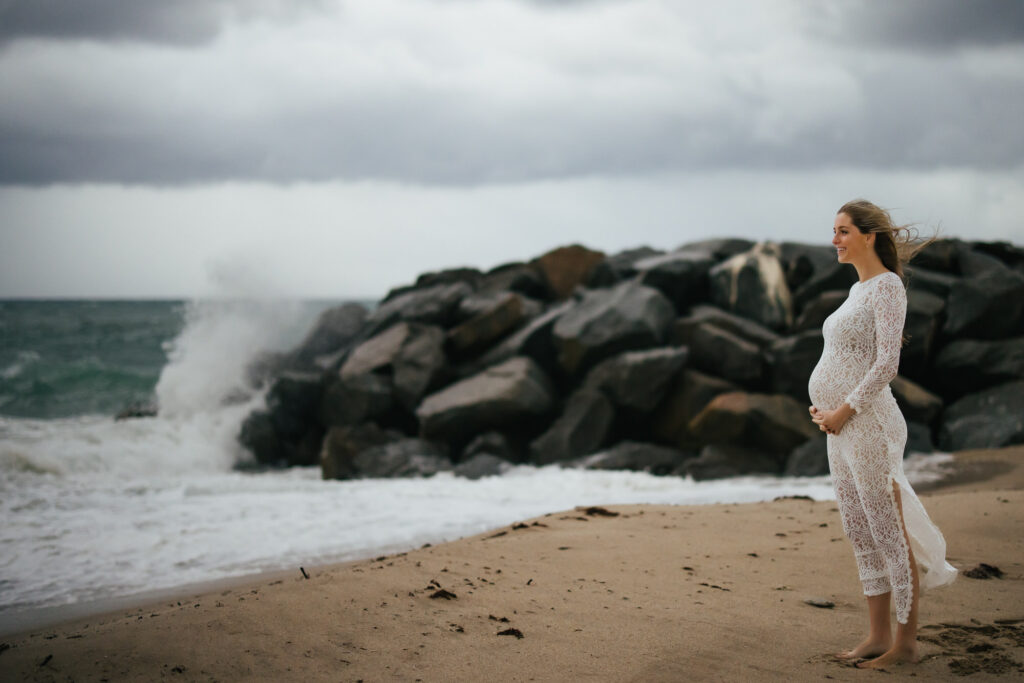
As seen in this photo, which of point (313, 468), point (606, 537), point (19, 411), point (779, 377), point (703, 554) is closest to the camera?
point (703, 554)

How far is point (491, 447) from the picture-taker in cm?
1074

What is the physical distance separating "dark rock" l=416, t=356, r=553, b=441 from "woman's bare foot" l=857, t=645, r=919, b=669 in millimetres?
7996

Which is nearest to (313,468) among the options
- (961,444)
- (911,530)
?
(961,444)

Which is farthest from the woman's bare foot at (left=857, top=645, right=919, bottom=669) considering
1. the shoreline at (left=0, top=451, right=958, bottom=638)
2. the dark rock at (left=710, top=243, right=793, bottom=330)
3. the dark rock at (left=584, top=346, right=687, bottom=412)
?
the dark rock at (left=710, top=243, right=793, bottom=330)

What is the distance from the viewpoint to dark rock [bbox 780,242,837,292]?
43.2 ft

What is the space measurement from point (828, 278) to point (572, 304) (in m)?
4.06

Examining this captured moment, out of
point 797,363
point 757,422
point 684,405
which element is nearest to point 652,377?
point 684,405

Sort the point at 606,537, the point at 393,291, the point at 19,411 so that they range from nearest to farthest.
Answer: the point at 606,537 → the point at 393,291 → the point at 19,411

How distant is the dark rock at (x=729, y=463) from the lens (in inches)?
378

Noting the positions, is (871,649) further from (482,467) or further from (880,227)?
(482,467)

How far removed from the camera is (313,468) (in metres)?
12.2

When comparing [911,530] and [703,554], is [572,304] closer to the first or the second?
[703,554]

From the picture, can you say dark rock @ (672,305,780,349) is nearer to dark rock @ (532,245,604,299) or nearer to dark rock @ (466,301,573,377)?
dark rock @ (466,301,573,377)

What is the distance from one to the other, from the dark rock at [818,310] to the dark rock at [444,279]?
6.86m
